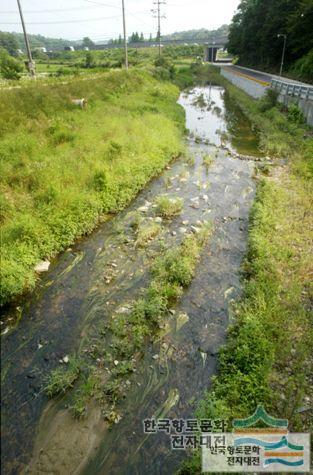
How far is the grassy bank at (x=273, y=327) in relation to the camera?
4.65 m

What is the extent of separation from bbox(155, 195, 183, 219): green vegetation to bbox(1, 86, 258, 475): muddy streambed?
33cm

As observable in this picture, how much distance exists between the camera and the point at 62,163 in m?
11.0

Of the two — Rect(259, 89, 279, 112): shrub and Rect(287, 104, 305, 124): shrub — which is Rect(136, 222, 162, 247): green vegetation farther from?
Rect(259, 89, 279, 112): shrub

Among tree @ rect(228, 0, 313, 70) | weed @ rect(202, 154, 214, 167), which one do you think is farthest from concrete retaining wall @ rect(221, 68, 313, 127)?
weed @ rect(202, 154, 214, 167)

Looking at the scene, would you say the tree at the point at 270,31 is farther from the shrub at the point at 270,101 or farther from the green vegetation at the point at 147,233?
the green vegetation at the point at 147,233

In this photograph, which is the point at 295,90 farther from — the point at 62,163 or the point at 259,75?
the point at 259,75

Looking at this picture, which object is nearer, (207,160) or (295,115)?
(207,160)

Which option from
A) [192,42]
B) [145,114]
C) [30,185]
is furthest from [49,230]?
[192,42]

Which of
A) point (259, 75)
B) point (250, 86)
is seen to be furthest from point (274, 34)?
point (250, 86)

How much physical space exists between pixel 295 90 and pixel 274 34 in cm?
3089

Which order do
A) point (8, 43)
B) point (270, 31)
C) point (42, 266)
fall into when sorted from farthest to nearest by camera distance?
point (8, 43) < point (270, 31) < point (42, 266)

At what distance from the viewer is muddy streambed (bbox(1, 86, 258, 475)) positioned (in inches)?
166

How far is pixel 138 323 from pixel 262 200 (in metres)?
7.23

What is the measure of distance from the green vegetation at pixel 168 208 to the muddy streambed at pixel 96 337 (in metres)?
0.33
